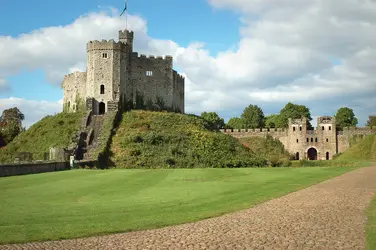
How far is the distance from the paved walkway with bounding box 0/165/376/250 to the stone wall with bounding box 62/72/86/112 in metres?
48.2

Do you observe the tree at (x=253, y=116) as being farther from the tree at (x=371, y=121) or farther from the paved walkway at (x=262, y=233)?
the paved walkway at (x=262, y=233)

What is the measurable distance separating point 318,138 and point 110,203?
76.4 m

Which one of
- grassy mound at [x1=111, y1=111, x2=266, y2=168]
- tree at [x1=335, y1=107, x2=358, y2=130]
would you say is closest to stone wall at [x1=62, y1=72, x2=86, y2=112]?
grassy mound at [x1=111, y1=111, x2=266, y2=168]

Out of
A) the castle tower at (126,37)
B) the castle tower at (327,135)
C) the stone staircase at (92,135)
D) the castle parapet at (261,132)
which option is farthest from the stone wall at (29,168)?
the castle tower at (327,135)

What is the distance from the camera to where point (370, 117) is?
111 m

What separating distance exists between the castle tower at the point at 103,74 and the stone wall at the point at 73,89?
2.40m

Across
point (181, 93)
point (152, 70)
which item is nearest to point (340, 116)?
point (181, 93)

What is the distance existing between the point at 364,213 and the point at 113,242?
28.6 ft

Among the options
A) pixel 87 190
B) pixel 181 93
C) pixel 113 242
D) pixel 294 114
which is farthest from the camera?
pixel 294 114

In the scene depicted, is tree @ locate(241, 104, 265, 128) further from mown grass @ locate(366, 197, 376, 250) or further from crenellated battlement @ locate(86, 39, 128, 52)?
mown grass @ locate(366, 197, 376, 250)

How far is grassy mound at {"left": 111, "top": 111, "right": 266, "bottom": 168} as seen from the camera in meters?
41.9

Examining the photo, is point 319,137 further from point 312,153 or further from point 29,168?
point 29,168

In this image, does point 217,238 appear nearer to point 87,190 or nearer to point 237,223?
point 237,223

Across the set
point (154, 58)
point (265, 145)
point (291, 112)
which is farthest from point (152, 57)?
point (291, 112)
